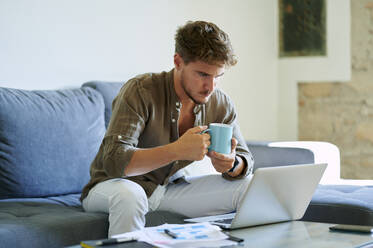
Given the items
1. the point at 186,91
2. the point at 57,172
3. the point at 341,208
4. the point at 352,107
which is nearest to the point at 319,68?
the point at 352,107

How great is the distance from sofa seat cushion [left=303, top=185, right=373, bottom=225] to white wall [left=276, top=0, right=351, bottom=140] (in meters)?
1.75

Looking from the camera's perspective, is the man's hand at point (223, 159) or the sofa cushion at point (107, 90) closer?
the man's hand at point (223, 159)

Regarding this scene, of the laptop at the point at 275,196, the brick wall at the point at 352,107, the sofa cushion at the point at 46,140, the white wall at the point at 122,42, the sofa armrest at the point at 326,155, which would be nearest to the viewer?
the laptop at the point at 275,196

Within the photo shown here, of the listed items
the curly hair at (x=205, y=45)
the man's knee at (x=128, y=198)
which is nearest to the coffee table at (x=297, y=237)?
the man's knee at (x=128, y=198)

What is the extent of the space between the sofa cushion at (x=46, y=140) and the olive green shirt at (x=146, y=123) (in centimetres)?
30

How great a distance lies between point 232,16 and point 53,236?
2.43 metres

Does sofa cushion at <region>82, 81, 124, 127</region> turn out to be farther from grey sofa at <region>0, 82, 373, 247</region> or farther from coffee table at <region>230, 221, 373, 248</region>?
coffee table at <region>230, 221, 373, 248</region>

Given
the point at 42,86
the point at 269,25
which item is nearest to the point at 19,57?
the point at 42,86

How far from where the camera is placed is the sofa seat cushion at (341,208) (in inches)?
84.0

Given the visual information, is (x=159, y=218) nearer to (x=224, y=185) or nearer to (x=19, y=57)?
(x=224, y=185)

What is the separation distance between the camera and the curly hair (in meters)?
1.95

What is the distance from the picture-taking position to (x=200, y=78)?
2002 mm

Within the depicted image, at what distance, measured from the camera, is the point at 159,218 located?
6.78 ft

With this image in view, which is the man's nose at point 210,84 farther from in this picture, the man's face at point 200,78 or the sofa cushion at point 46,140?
the sofa cushion at point 46,140
